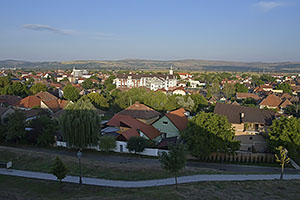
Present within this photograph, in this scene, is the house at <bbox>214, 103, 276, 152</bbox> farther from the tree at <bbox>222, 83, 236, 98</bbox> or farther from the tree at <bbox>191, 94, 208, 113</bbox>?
the tree at <bbox>222, 83, 236, 98</bbox>

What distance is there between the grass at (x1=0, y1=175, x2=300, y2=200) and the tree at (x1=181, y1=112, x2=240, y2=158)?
756 centimetres

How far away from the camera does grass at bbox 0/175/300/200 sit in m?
13.1

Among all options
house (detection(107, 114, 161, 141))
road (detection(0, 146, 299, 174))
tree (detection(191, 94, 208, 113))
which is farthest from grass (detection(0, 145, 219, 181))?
tree (detection(191, 94, 208, 113))

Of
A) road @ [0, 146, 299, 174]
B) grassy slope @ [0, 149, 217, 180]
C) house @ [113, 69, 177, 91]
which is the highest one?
house @ [113, 69, 177, 91]

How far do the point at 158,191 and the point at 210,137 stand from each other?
11.0 metres

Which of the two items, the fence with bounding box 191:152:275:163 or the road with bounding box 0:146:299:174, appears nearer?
the road with bounding box 0:146:299:174

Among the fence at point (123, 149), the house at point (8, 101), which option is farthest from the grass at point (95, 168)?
the house at point (8, 101)

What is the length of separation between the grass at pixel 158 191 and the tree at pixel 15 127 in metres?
11.8

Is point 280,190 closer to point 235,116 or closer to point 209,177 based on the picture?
point 209,177

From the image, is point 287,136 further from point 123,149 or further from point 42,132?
point 42,132

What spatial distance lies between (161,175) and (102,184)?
3.98m

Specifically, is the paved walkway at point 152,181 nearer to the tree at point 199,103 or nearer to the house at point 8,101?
the tree at point 199,103

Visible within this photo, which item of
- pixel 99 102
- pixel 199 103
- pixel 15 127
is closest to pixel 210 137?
pixel 15 127

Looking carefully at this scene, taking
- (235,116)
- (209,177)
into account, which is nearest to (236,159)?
(235,116)
